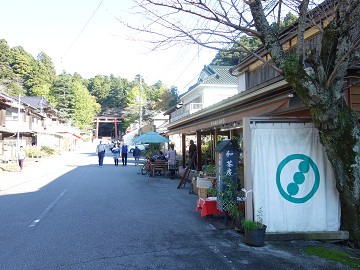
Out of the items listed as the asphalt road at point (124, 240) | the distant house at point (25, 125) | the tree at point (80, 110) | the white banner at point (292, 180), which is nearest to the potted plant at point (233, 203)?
the asphalt road at point (124, 240)

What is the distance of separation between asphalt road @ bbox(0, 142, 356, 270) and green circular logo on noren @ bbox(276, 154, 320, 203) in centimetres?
85

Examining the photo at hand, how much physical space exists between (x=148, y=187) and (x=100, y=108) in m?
97.8

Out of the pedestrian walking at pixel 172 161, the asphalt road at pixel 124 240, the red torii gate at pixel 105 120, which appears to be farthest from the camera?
the red torii gate at pixel 105 120

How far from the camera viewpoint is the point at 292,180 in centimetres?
652

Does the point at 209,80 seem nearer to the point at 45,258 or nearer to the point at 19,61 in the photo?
the point at 45,258

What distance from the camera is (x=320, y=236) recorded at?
20.8ft

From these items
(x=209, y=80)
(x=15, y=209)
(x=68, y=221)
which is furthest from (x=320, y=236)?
(x=209, y=80)

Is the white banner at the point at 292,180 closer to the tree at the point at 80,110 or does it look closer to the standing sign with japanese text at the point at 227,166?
the standing sign with japanese text at the point at 227,166

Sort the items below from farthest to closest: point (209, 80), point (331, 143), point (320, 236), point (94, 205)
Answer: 1. point (209, 80)
2. point (94, 205)
3. point (320, 236)
4. point (331, 143)

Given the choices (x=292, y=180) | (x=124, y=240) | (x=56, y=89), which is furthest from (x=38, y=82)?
(x=292, y=180)

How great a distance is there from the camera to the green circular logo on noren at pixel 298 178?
6.47 metres

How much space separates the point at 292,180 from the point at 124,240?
341 cm

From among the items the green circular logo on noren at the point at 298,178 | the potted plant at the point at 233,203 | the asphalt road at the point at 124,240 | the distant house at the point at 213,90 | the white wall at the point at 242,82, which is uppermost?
the distant house at the point at 213,90

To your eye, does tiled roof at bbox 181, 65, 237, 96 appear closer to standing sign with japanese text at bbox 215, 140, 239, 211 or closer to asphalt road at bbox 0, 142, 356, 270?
asphalt road at bbox 0, 142, 356, 270
